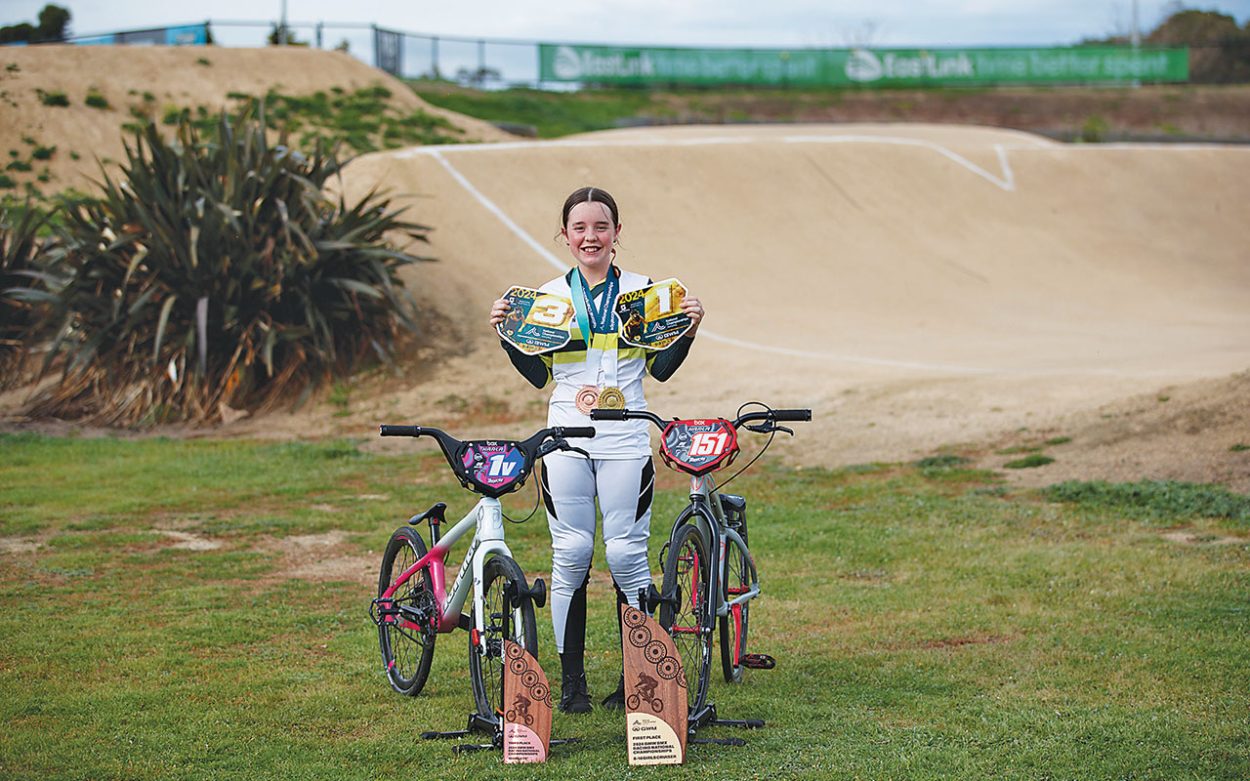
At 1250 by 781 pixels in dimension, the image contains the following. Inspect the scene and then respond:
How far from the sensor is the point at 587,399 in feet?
17.6

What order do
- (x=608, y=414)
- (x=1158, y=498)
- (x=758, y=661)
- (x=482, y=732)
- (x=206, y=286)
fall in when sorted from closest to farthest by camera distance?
(x=608, y=414)
(x=482, y=732)
(x=758, y=661)
(x=1158, y=498)
(x=206, y=286)

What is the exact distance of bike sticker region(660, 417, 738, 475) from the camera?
516 cm

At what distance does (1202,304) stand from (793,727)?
63.7 ft

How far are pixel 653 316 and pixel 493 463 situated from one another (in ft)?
2.77

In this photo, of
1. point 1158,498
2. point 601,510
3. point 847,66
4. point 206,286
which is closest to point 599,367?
point 601,510

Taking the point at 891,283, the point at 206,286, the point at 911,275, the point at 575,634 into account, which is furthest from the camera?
the point at 911,275

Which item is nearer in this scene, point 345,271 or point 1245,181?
point 345,271

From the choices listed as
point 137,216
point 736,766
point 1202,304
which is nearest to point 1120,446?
point 736,766

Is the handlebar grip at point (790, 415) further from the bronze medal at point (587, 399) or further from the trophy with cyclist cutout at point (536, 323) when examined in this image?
the trophy with cyclist cutout at point (536, 323)

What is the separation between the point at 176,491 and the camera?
11516 millimetres

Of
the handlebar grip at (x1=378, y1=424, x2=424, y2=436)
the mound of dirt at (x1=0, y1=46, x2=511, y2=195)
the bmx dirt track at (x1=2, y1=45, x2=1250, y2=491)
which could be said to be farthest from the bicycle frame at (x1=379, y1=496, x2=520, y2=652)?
the mound of dirt at (x1=0, y1=46, x2=511, y2=195)

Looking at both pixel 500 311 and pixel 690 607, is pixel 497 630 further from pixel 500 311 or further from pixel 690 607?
pixel 500 311

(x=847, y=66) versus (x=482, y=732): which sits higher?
(x=847, y=66)

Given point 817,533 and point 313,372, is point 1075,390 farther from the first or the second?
point 313,372
